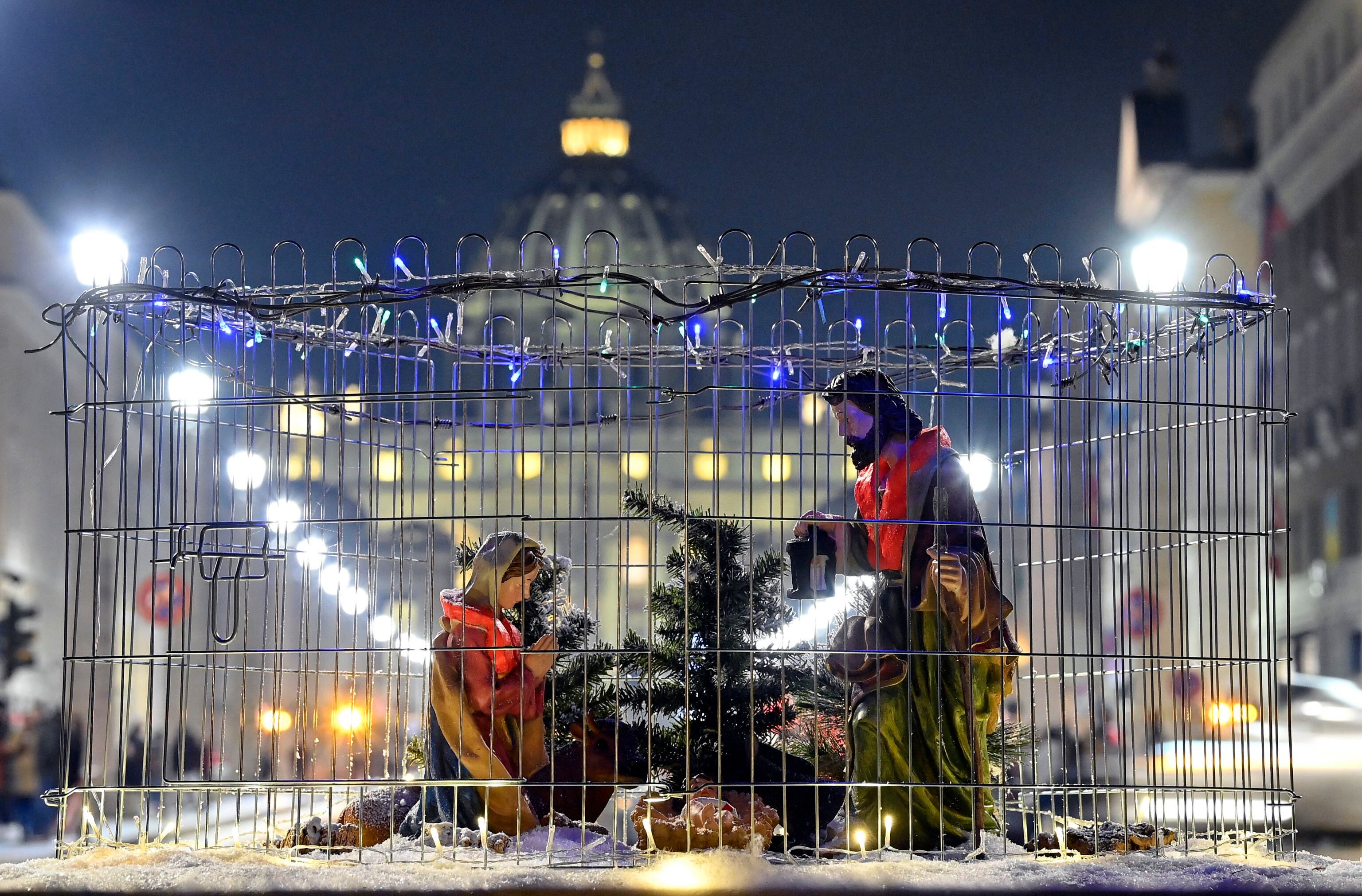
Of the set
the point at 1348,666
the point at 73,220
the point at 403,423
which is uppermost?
the point at 73,220

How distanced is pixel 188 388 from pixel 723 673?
263 centimetres

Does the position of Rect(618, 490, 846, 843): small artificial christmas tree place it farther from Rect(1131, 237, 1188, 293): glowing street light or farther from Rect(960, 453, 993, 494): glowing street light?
Rect(1131, 237, 1188, 293): glowing street light

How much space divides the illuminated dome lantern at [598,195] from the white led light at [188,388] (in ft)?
386

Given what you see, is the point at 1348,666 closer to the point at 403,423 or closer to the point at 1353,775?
the point at 1353,775

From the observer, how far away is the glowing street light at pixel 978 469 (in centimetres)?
734

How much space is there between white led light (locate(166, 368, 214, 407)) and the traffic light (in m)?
15.1

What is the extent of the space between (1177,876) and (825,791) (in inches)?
83.6

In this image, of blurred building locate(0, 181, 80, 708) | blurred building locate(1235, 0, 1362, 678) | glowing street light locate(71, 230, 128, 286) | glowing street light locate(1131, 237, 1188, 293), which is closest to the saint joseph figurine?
glowing street light locate(1131, 237, 1188, 293)

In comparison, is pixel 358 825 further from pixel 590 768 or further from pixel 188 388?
pixel 188 388

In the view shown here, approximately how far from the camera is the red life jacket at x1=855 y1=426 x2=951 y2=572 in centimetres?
739

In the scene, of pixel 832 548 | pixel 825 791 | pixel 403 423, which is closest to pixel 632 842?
pixel 825 791

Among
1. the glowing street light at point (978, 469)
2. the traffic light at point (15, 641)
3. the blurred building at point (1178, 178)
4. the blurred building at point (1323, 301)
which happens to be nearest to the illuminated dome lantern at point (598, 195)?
the blurred building at point (1178, 178)

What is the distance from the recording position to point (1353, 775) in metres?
12.4

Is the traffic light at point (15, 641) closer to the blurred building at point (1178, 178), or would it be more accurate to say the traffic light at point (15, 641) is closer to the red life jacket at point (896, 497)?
A: the red life jacket at point (896, 497)
